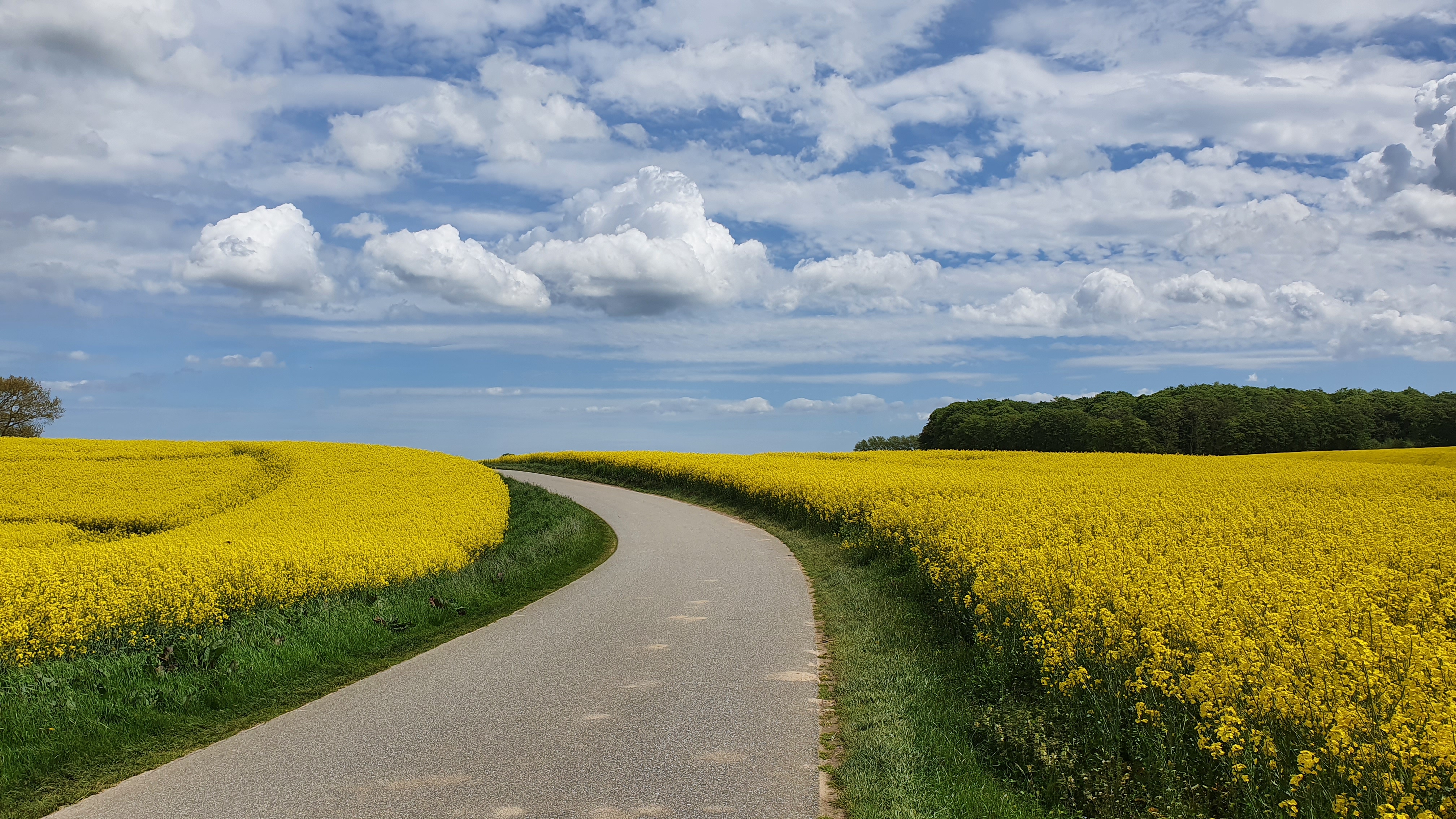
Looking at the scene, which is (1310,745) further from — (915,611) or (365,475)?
(365,475)

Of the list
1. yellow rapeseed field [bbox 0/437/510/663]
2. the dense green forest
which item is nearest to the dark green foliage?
the dense green forest

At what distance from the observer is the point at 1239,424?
266ft

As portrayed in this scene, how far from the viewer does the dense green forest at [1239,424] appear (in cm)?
7831

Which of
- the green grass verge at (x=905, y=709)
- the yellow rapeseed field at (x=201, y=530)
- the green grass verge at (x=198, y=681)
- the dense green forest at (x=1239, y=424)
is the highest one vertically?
the dense green forest at (x=1239, y=424)

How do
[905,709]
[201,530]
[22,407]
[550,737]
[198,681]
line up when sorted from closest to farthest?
[550,737] < [905,709] < [198,681] < [201,530] < [22,407]

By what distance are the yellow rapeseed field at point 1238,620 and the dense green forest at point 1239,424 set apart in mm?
64725

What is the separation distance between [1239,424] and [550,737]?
90.2 meters

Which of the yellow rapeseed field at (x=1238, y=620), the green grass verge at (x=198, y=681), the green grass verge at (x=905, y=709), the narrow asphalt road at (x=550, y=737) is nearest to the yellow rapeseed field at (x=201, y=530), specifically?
the green grass verge at (x=198, y=681)

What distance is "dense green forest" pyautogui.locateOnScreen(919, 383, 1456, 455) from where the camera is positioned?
78312mm

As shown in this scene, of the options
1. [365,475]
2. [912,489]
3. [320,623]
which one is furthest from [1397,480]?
[365,475]

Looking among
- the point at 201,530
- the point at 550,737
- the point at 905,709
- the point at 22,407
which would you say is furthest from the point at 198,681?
the point at 22,407

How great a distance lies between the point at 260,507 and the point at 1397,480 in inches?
1313

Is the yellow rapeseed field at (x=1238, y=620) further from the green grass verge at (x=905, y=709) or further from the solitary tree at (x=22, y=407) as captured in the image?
the solitary tree at (x=22, y=407)

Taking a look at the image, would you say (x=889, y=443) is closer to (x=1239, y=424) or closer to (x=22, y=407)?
(x=1239, y=424)
